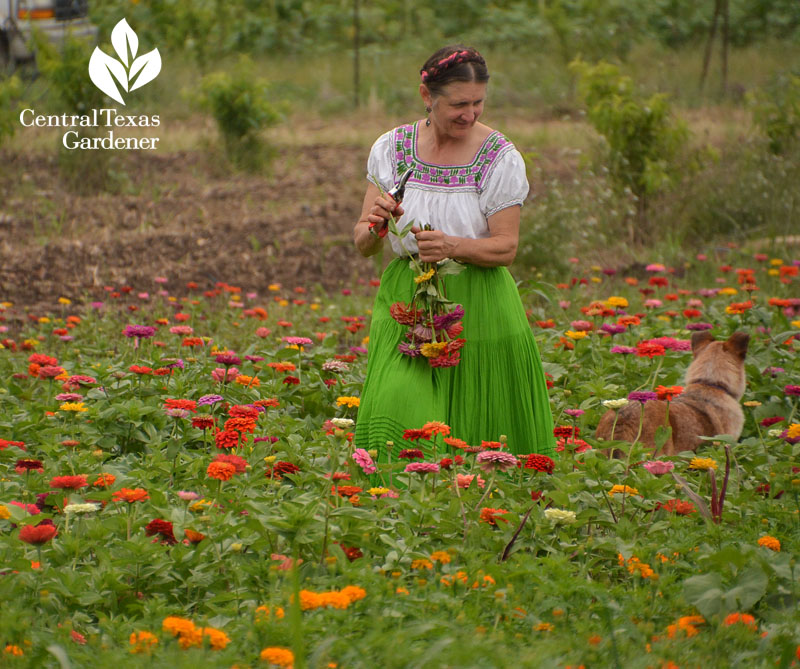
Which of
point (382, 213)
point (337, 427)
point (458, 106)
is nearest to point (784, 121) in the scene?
point (458, 106)

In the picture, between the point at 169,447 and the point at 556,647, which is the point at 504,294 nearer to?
the point at 169,447

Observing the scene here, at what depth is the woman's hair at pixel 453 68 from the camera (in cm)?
354

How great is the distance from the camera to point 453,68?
354cm

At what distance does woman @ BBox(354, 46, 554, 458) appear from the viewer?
3611mm

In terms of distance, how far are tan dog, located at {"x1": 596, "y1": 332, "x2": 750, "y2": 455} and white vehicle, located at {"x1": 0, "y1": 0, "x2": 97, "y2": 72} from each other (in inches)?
417

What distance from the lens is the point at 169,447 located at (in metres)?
3.70

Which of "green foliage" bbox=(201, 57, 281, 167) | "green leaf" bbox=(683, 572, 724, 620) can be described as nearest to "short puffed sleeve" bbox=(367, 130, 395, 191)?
"green leaf" bbox=(683, 572, 724, 620)

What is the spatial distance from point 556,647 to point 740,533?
3.50ft

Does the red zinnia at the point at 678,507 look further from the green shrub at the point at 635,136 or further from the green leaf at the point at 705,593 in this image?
the green shrub at the point at 635,136

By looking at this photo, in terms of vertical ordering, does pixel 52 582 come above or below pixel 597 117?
below

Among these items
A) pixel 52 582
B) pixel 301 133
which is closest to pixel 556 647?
pixel 52 582

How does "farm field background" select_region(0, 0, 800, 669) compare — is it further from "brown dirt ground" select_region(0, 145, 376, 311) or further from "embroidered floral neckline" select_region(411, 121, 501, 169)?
"embroidered floral neckline" select_region(411, 121, 501, 169)

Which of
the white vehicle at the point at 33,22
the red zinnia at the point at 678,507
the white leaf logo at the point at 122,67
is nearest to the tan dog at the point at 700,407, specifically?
the red zinnia at the point at 678,507

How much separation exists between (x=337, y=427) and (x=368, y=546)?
0.62 m
